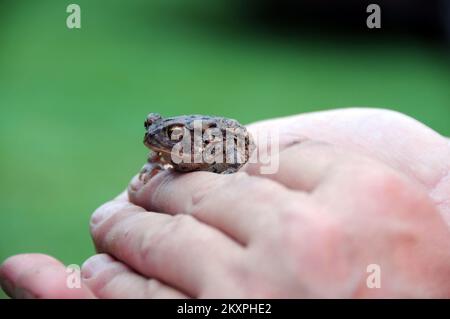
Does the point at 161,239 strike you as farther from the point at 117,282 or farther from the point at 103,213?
the point at 103,213

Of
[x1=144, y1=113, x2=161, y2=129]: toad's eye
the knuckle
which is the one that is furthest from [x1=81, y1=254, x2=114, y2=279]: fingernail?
[x1=144, y1=113, x2=161, y2=129]: toad's eye

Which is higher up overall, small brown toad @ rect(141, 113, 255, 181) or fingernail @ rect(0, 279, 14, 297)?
small brown toad @ rect(141, 113, 255, 181)

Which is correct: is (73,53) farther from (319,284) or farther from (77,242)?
(319,284)

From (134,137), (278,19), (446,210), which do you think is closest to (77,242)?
(134,137)

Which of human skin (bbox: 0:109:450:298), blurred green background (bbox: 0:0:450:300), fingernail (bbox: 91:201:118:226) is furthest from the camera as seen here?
blurred green background (bbox: 0:0:450:300)

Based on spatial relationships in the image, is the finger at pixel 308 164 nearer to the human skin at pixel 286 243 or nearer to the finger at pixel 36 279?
the human skin at pixel 286 243

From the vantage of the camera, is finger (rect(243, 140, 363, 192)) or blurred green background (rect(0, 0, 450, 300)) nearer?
A: finger (rect(243, 140, 363, 192))

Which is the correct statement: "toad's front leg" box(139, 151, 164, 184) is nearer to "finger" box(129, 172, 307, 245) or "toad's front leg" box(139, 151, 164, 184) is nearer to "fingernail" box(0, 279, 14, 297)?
"finger" box(129, 172, 307, 245)
